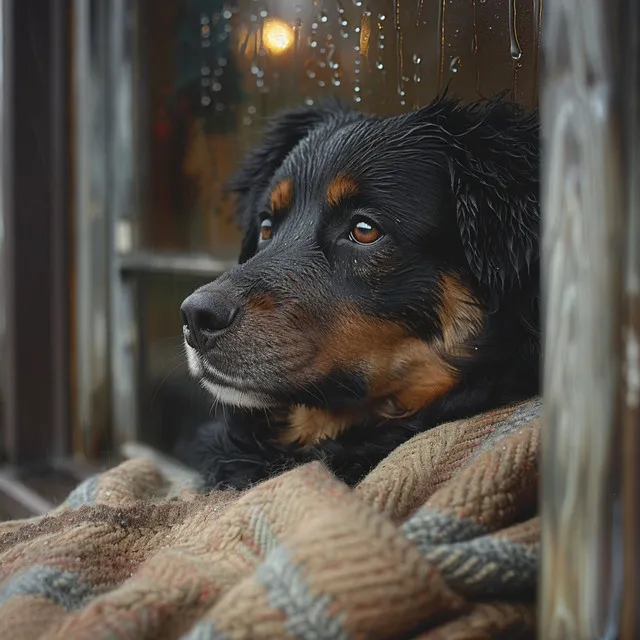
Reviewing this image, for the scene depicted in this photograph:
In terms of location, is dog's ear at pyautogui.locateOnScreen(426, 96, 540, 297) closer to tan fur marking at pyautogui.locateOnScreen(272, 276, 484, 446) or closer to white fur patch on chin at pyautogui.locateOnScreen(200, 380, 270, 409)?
tan fur marking at pyautogui.locateOnScreen(272, 276, 484, 446)

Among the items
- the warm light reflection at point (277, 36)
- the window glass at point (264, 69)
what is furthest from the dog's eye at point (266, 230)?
the warm light reflection at point (277, 36)

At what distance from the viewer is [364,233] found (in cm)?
139

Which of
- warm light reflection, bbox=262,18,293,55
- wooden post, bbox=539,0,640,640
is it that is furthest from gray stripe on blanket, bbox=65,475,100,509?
warm light reflection, bbox=262,18,293,55

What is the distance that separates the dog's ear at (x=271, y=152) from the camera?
1686 mm

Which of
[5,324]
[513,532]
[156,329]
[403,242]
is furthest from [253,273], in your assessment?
[5,324]

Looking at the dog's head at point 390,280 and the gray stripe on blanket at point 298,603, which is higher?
the dog's head at point 390,280

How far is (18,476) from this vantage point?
2787mm

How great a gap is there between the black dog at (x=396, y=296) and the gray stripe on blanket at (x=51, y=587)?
43 cm

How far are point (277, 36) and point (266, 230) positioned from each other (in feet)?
2.64

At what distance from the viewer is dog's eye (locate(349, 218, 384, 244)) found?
4.53 ft

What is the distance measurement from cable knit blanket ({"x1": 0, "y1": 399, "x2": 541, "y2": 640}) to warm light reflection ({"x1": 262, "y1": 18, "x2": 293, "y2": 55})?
1.30 meters

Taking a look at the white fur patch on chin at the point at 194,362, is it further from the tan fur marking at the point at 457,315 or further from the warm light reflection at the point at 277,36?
the warm light reflection at the point at 277,36

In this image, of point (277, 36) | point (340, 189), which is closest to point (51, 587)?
point (340, 189)

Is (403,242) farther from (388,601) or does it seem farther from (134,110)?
(134,110)
